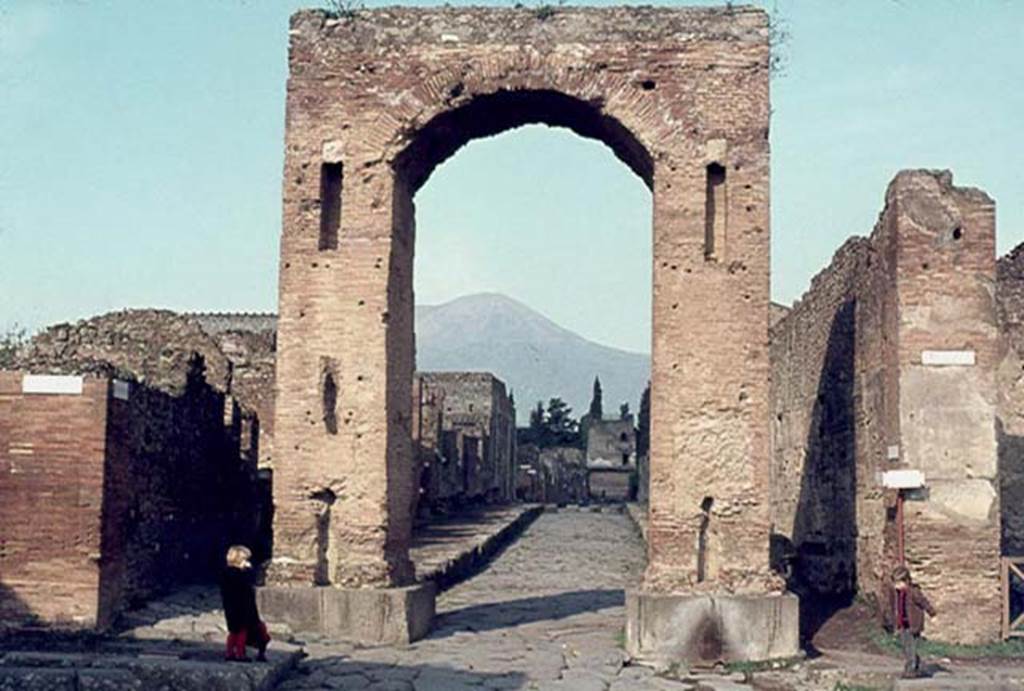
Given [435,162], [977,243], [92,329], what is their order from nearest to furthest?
[977,243], [435,162], [92,329]

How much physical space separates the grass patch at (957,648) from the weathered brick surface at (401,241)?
132 cm

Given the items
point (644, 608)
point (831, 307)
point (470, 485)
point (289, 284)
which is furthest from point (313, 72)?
point (470, 485)

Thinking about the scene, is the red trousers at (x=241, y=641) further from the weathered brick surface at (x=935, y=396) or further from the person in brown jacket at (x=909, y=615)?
the weathered brick surface at (x=935, y=396)

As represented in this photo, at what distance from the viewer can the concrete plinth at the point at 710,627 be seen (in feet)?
34.6

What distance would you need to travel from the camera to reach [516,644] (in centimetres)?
1109

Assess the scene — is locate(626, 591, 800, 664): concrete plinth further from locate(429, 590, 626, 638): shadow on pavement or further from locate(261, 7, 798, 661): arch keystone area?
locate(429, 590, 626, 638): shadow on pavement

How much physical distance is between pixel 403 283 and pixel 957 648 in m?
5.84

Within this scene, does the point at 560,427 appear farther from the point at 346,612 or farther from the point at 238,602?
the point at 238,602

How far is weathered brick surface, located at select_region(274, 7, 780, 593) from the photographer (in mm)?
11047

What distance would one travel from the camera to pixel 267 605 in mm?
11172

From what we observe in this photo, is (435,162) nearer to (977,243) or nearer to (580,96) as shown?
(580,96)

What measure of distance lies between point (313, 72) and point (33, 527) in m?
4.62

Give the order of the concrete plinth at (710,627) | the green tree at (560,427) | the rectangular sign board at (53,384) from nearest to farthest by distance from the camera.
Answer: the rectangular sign board at (53,384), the concrete plinth at (710,627), the green tree at (560,427)

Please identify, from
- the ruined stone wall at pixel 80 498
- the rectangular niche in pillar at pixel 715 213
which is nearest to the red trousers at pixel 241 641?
the ruined stone wall at pixel 80 498
